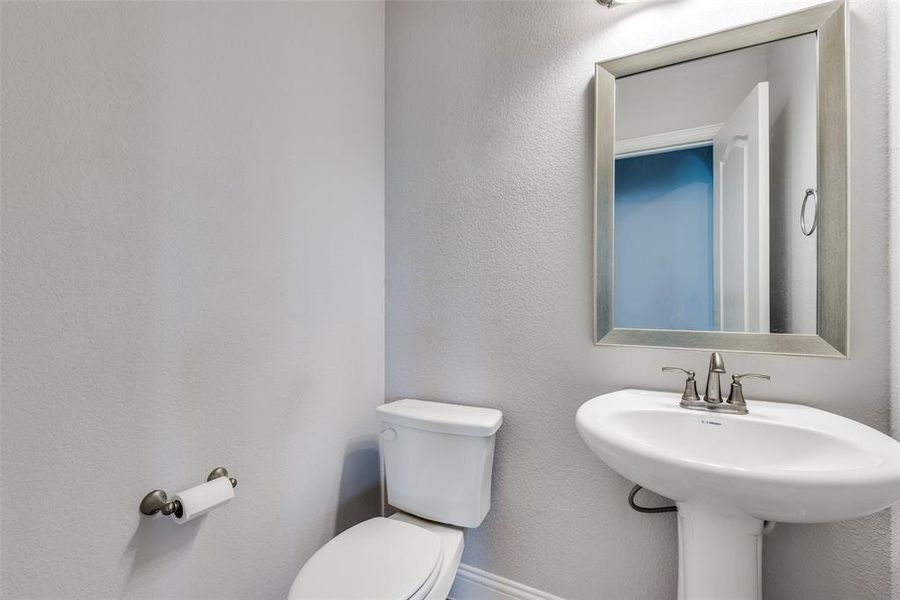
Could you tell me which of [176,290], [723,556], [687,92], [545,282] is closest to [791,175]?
[687,92]

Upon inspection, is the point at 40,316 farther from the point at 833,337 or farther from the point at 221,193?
the point at 833,337

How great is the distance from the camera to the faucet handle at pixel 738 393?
99 centimetres

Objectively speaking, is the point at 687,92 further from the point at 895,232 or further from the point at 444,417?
the point at 444,417

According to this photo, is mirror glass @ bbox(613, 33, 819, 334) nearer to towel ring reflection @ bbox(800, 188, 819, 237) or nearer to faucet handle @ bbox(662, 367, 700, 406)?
towel ring reflection @ bbox(800, 188, 819, 237)

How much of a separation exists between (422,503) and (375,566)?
Answer: 0.31m

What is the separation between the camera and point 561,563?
4.25 feet

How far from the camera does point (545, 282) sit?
4.36 feet

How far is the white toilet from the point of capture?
1019 mm

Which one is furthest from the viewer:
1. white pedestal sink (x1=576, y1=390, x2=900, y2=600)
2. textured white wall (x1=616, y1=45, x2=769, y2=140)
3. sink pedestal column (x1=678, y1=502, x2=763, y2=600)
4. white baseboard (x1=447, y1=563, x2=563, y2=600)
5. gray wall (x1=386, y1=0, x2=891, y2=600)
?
white baseboard (x1=447, y1=563, x2=563, y2=600)

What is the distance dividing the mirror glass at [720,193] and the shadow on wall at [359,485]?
3.35 feet

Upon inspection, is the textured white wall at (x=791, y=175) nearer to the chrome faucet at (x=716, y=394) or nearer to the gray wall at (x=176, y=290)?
the chrome faucet at (x=716, y=394)

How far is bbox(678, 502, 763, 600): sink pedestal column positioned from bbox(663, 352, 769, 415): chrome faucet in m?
0.24

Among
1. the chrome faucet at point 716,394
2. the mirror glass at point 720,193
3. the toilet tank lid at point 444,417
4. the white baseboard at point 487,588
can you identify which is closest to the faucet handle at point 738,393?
the chrome faucet at point 716,394

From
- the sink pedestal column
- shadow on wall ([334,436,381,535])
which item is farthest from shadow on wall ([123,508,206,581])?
the sink pedestal column
